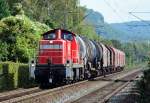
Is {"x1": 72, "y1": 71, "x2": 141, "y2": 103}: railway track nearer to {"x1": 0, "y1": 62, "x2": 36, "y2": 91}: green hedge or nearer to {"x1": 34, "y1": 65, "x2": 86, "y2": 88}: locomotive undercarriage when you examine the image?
{"x1": 34, "y1": 65, "x2": 86, "y2": 88}: locomotive undercarriage

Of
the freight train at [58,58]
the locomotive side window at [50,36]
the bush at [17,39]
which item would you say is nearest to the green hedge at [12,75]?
the freight train at [58,58]

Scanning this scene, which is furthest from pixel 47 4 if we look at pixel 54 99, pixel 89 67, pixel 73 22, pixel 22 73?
pixel 54 99

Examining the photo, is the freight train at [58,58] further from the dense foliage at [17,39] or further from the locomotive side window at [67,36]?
the dense foliage at [17,39]

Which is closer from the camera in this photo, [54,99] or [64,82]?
[54,99]

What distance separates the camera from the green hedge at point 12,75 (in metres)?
32.7

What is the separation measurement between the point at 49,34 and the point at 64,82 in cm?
324

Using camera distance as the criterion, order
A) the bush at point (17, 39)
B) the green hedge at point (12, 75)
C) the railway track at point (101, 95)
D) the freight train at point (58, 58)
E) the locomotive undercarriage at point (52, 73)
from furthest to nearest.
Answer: the bush at point (17, 39), the green hedge at point (12, 75), the freight train at point (58, 58), the locomotive undercarriage at point (52, 73), the railway track at point (101, 95)

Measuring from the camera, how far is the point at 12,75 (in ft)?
110

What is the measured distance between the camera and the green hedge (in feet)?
107

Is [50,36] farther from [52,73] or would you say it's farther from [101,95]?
[101,95]

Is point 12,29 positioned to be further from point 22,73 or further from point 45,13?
point 45,13

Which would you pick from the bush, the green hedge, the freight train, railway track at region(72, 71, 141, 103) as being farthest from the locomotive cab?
the bush

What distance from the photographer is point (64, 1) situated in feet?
294

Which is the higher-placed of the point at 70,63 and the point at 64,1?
the point at 64,1
